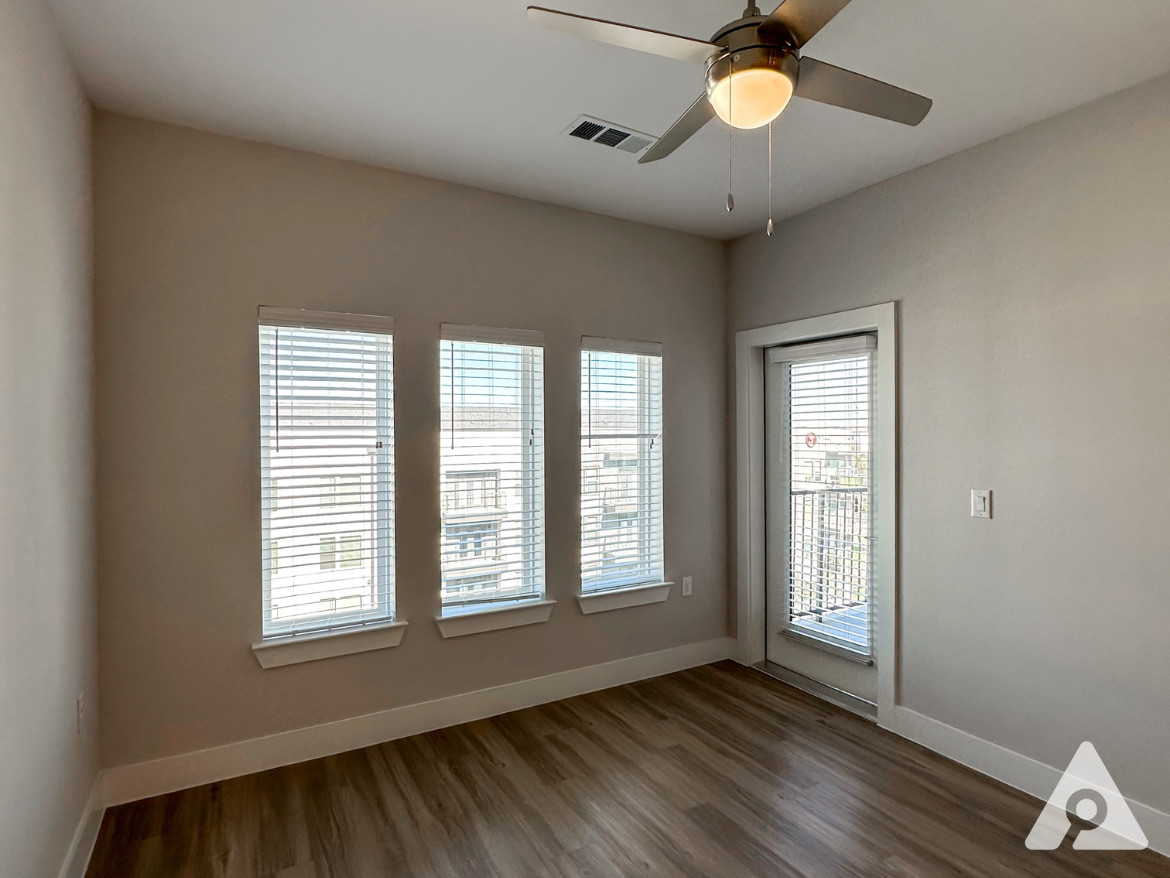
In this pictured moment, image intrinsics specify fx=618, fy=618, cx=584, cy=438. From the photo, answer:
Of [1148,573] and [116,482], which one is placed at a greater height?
[116,482]

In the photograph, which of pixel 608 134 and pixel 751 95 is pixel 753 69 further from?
pixel 608 134

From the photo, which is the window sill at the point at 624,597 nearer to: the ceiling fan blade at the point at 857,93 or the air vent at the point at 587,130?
the air vent at the point at 587,130

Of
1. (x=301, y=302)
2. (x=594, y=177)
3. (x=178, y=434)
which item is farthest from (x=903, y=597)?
(x=178, y=434)

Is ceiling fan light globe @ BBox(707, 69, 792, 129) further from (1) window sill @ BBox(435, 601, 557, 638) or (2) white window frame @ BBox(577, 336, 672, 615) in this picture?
(1) window sill @ BBox(435, 601, 557, 638)

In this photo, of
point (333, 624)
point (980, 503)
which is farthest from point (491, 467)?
point (980, 503)

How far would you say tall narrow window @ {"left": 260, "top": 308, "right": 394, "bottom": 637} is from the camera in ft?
9.04

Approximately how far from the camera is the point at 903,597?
3098 mm

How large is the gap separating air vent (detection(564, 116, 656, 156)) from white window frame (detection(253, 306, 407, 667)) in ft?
4.04

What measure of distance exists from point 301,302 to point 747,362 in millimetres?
2620

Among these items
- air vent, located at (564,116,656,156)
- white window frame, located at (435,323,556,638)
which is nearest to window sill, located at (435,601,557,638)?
white window frame, located at (435,323,556,638)

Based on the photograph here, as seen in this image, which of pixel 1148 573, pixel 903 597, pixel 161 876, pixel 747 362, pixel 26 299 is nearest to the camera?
pixel 26 299

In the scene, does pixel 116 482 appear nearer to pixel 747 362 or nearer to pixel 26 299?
pixel 26 299

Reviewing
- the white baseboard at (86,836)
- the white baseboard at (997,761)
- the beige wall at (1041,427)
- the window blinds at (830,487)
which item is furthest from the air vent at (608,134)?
the white baseboard at (86,836)

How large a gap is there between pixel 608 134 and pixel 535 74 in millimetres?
517
